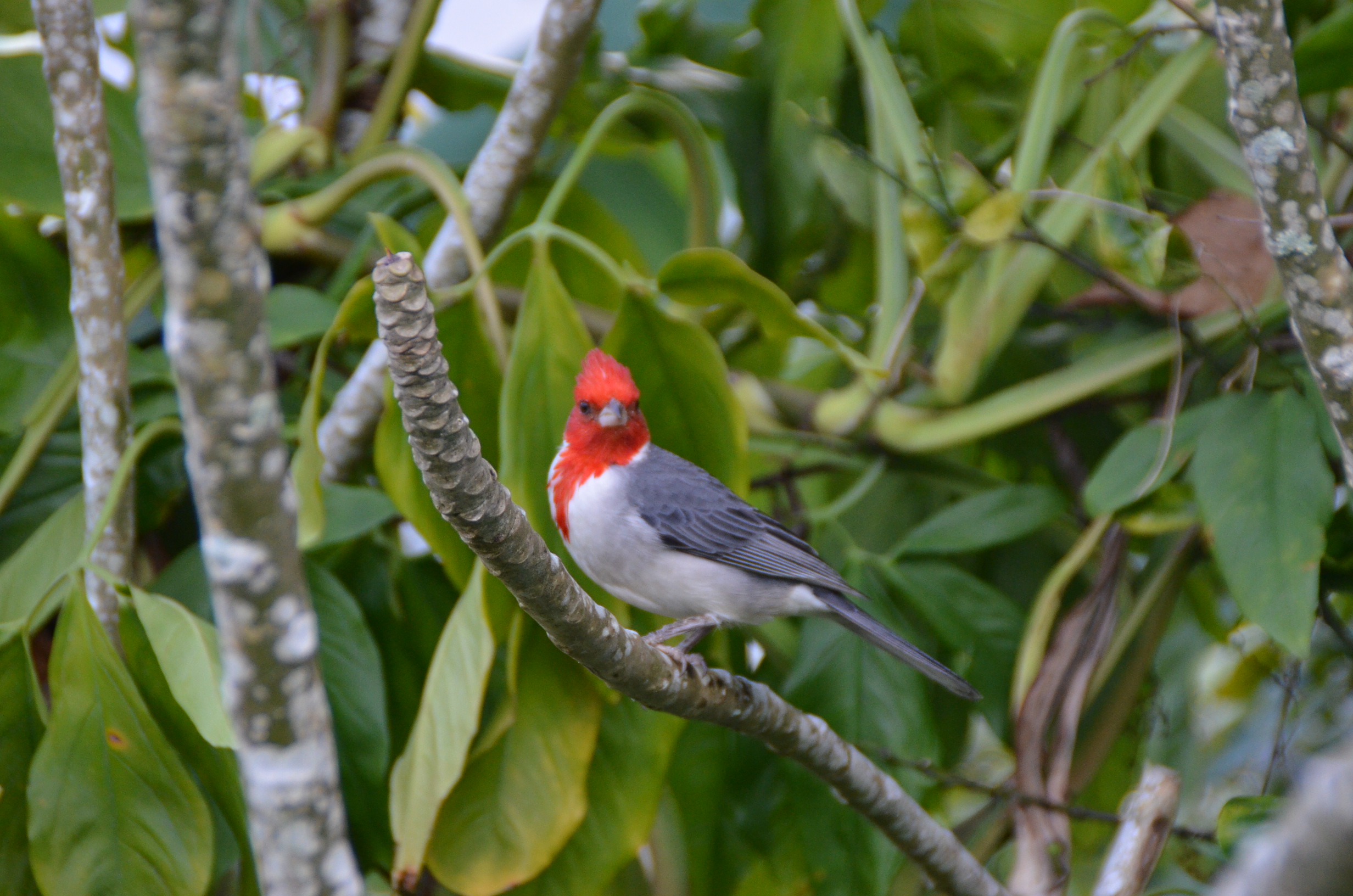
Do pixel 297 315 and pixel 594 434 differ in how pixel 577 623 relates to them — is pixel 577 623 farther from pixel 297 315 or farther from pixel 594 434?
pixel 297 315

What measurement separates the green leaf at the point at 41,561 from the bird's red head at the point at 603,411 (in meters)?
0.90

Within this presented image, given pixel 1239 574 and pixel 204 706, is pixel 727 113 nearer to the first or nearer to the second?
pixel 1239 574

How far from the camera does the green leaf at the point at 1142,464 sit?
1992 mm

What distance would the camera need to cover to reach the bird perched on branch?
1.94 metres

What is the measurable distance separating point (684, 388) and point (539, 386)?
286 millimetres

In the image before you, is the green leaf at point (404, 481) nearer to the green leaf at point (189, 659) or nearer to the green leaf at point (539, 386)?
the green leaf at point (539, 386)

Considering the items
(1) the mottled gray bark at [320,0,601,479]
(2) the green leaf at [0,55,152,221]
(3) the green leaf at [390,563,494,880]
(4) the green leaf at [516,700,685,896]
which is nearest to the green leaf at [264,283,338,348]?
(1) the mottled gray bark at [320,0,601,479]

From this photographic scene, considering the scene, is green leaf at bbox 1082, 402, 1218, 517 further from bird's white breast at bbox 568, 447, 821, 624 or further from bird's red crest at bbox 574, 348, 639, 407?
bird's red crest at bbox 574, 348, 639, 407

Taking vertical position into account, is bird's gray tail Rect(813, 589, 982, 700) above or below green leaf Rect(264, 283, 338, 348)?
below

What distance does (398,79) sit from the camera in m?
2.72

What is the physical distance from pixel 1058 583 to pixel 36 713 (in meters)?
1.87

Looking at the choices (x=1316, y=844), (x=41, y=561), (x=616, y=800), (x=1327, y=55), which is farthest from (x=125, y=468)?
(x=1327, y=55)

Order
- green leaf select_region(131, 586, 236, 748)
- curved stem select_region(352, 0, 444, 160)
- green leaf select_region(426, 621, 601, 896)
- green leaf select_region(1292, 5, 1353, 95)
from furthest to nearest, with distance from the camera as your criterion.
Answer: curved stem select_region(352, 0, 444, 160) → green leaf select_region(1292, 5, 1353, 95) → green leaf select_region(426, 621, 601, 896) → green leaf select_region(131, 586, 236, 748)

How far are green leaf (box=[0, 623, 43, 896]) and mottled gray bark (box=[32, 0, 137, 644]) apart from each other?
14 cm
